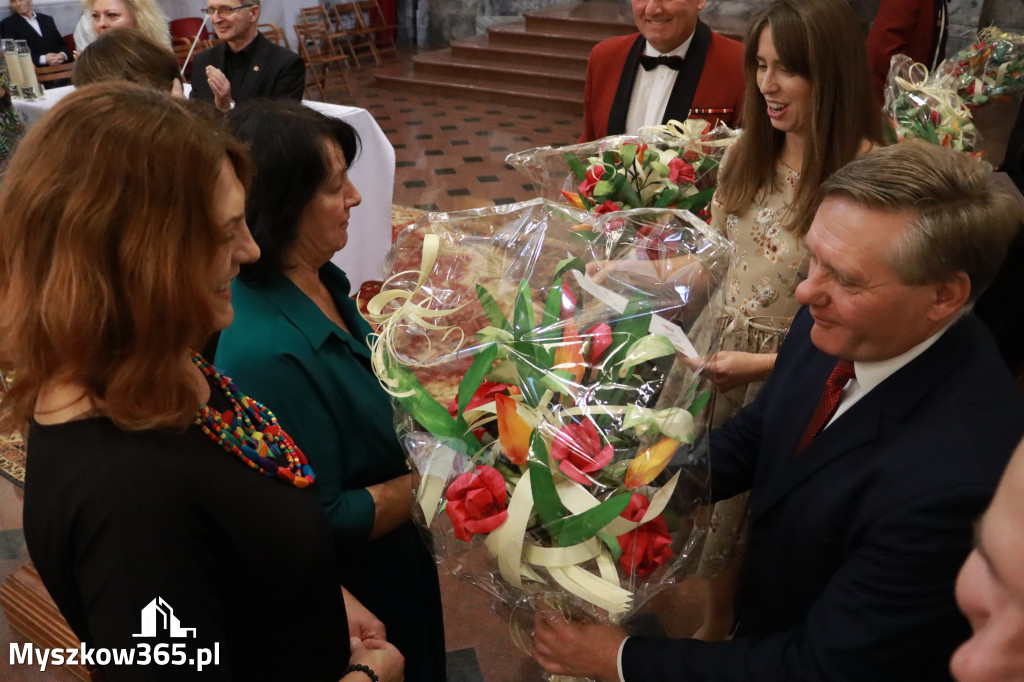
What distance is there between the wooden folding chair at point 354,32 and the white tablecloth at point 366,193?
664cm

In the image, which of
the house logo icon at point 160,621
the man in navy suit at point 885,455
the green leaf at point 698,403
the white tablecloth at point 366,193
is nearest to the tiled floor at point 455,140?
the white tablecloth at point 366,193

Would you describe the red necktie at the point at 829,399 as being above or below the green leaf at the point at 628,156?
below

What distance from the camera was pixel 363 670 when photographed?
1408mm

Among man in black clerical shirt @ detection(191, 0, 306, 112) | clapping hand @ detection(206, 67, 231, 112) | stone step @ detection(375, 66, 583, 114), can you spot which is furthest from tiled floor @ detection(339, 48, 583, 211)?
clapping hand @ detection(206, 67, 231, 112)

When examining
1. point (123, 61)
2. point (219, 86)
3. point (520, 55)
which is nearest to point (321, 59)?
point (520, 55)

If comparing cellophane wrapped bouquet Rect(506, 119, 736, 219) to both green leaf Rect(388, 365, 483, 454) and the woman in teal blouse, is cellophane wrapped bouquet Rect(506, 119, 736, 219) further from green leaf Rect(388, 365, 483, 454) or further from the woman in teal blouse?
green leaf Rect(388, 365, 483, 454)

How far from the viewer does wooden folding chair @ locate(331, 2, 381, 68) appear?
11.0 m

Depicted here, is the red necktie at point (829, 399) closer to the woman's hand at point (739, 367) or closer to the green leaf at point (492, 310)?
the woman's hand at point (739, 367)

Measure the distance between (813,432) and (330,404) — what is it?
90cm

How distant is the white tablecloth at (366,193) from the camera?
4547mm

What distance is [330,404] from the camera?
1.52 m

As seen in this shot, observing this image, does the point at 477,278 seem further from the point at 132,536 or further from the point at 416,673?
the point at 416,673

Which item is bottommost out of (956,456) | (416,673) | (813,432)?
(416,673)

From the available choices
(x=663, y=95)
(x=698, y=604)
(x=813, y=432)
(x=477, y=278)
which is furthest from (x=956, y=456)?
(x=663, y=95)
